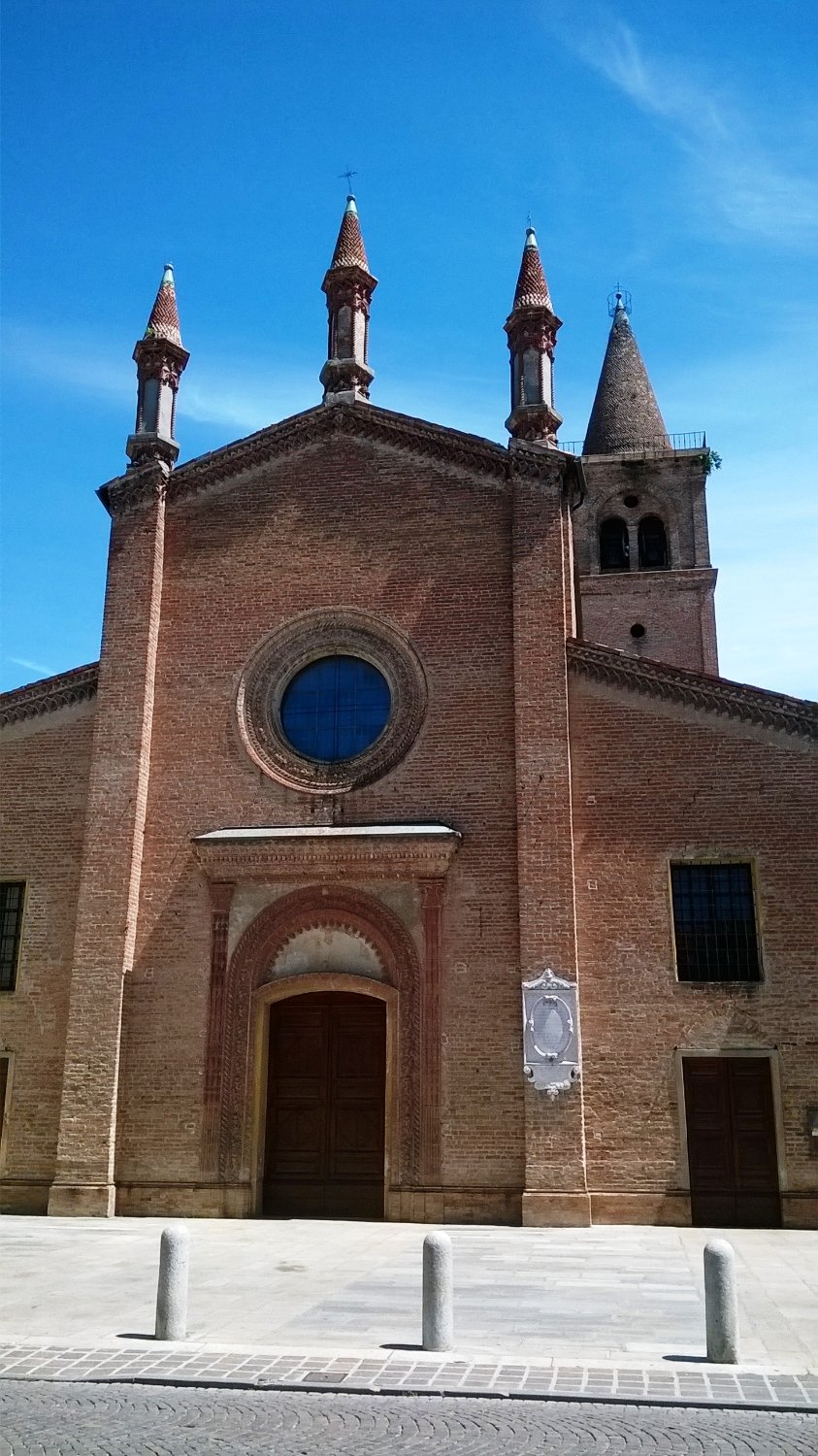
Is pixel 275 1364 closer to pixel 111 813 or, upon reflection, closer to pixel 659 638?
pixel 111 813

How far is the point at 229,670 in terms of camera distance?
1931 cm

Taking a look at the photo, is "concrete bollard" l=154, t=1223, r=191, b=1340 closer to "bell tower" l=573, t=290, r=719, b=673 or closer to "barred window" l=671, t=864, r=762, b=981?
"barred window" l=671, t=864, r=762, b=981

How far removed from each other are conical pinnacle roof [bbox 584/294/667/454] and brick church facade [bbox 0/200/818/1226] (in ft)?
52.9

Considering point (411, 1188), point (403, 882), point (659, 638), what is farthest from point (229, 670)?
point (659, 638)

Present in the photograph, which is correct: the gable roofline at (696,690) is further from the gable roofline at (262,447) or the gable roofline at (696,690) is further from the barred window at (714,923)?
the gable roofline at (262,447)

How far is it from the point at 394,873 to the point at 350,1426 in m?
10.6

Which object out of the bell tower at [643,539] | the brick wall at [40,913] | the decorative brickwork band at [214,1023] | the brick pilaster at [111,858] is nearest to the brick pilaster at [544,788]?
the decorative brickwork band at [214,1023]

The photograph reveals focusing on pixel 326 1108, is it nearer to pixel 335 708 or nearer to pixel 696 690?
pixel 335 708

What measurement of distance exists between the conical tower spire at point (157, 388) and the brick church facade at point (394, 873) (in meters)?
0.21

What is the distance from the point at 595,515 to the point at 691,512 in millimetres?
2709

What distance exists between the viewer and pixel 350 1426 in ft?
22.8

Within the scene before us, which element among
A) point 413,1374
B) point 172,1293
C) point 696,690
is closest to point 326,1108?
point 696,690

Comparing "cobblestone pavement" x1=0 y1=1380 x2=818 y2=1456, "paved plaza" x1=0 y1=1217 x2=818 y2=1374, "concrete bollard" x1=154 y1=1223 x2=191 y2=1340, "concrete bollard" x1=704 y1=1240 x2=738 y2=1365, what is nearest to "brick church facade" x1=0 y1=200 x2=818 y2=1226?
"paved plaza" x1=0 y1=1217 x2=818 y2=1374

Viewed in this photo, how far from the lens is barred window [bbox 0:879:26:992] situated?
18609 millimetres
